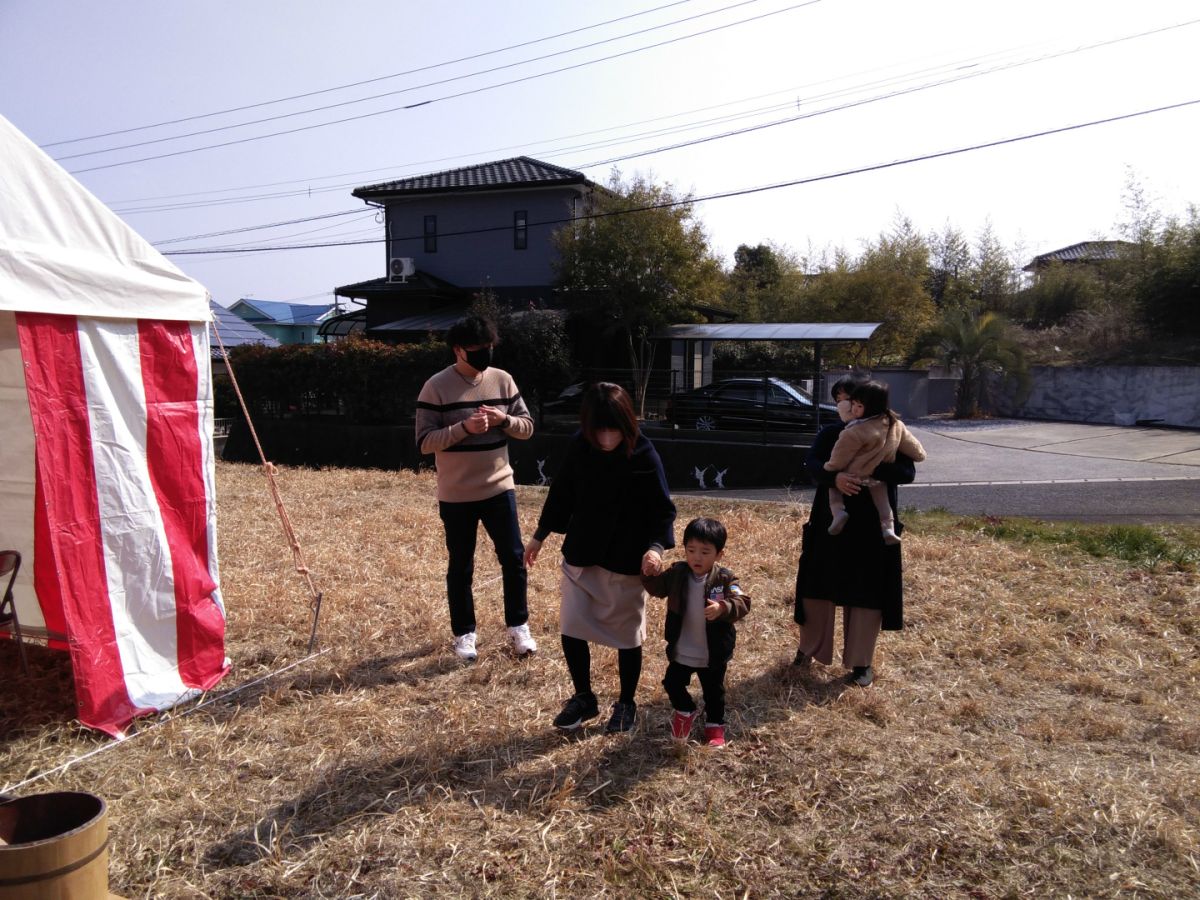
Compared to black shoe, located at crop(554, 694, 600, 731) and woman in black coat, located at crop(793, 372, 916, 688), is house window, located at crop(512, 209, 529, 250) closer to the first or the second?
woman in black coat, located at crop(793, 372, 916, 688)

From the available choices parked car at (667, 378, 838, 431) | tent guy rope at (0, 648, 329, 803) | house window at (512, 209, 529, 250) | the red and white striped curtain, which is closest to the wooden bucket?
tent guy rope at (0, 648, 329, 803)

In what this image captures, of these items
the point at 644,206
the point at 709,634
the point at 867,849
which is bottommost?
the point at 867,849

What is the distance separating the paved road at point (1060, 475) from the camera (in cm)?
982

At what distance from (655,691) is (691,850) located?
129 cm

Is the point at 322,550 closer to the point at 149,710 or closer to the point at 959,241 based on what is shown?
the point at 149,710

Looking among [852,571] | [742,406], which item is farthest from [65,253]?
[742,406]

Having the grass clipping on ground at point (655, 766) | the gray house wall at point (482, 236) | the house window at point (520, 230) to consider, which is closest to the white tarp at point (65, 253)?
the grass clipping on ground at point (655, 766)

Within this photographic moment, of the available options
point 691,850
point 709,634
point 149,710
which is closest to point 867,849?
point 691,850

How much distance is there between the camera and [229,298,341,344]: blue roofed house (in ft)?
171

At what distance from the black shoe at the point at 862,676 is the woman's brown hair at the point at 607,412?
5.79 ft

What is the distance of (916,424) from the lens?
22.8 metres

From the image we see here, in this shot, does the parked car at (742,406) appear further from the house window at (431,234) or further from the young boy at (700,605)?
the young boy at (700,605)

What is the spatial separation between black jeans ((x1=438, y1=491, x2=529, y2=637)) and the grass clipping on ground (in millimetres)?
261

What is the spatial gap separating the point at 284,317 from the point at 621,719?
58.2 metres
